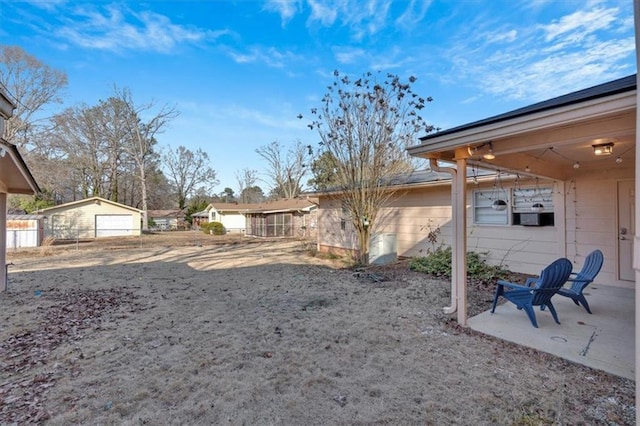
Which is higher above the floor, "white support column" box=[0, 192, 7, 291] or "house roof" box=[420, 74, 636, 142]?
"house roof" box=[420, 74, 636, 142]

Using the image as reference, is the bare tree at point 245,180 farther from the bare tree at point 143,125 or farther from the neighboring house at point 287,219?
the neighboring house at point 287,219

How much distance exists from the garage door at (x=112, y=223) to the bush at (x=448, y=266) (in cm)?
2349

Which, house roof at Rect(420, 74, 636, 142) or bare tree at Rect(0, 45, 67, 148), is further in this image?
bare tree at Rect(0, 45, 67, 148)

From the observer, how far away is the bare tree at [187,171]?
37.4 metres

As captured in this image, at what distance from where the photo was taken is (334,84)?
29.2 feet

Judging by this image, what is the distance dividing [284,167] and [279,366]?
3141cm

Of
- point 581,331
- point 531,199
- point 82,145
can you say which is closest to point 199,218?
point 82,145

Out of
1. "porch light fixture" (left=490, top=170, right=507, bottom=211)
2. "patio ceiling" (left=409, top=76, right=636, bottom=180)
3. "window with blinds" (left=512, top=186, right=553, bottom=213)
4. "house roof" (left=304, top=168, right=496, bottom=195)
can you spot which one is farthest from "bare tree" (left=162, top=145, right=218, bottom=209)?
"patio ceiling" (left=409, top=76, right=636, bottom=180)

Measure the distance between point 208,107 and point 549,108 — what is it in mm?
15088

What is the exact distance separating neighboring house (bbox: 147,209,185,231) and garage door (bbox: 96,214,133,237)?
1119cm

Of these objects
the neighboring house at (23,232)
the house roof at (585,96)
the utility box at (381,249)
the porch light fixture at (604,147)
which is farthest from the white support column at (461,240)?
the neighboring house at (23,232)

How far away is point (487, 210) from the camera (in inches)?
317

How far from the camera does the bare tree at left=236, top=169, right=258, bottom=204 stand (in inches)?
1620

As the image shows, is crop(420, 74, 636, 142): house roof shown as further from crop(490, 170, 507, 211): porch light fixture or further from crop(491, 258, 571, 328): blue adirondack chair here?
crop(490, 170, 507, 211): porch light fixture
